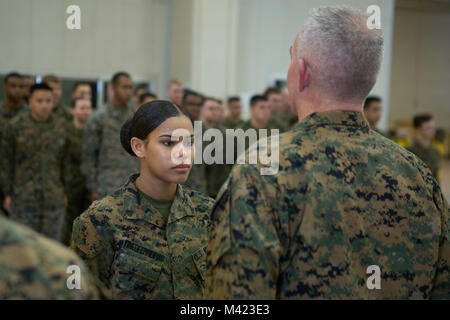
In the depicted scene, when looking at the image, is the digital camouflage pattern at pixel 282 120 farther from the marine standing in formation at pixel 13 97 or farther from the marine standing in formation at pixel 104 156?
the marine standing in formation at pixel 13 97

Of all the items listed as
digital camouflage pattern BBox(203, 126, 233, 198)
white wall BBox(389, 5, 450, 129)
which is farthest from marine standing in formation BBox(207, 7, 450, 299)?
white wall BBox(389, 5, 450, 129)

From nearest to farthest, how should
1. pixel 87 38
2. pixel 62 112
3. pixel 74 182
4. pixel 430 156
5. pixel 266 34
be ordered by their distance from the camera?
pixel 74 182 < pixel 430 156 < pixel 62 112 < pixel 87 38 < pixel 266 34

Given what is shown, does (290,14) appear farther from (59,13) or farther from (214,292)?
(214,292)

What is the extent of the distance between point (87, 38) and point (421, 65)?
10571 millimetres

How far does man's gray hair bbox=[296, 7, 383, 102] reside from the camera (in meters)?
1.39

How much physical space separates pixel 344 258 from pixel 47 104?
4.47 metres

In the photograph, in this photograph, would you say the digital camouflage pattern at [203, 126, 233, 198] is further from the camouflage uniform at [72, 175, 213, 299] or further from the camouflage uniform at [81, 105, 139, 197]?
the camouflage uniform at [72, 175, 213, 299]

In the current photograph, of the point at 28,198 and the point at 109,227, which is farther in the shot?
the point at 28,198

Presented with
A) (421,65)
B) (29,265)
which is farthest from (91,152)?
(421,65)

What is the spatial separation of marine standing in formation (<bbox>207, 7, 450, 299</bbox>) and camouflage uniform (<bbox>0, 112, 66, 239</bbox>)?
4.22 meters

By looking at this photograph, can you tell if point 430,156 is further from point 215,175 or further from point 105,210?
point 105,210

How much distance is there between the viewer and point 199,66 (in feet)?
30.7

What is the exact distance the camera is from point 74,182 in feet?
18.7

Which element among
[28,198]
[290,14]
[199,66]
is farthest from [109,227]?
[290,14]
